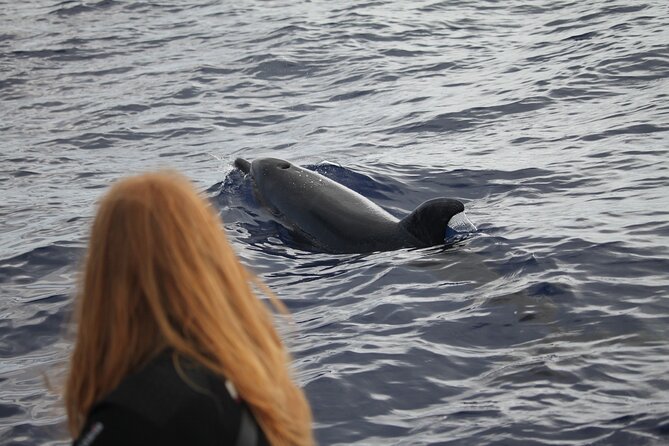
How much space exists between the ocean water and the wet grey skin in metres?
0.17

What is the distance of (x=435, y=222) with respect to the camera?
30.2 ft

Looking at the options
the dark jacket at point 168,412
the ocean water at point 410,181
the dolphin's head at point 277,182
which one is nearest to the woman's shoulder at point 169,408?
the dark jacket at point 168,412

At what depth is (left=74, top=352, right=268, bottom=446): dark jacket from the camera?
309cm

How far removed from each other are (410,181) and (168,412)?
933 centimetres

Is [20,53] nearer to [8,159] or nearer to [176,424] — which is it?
[8,159]

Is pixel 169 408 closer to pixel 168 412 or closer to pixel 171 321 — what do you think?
pixel 168 412

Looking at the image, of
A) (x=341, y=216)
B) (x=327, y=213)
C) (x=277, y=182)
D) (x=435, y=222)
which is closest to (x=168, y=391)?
(x=435, y=222)

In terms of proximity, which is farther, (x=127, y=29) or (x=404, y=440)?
(x=127, y=29)

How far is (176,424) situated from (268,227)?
777 cm

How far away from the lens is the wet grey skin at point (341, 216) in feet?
30.6

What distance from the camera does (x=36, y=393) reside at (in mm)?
7316

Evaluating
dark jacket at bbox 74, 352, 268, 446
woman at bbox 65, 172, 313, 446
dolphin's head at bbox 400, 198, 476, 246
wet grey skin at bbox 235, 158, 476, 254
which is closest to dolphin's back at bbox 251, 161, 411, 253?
wet grey skin at bbox 235, 158, 476, 254

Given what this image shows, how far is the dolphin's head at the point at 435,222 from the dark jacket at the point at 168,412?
233 inches

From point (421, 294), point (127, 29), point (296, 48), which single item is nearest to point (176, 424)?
point (421, 294)
